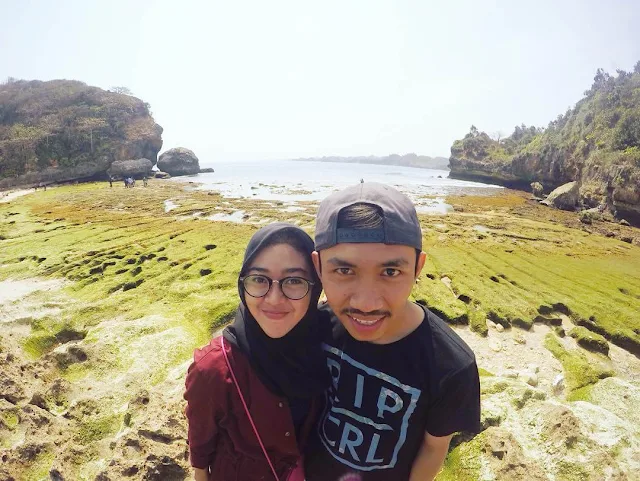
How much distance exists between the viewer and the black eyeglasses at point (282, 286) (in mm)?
2250

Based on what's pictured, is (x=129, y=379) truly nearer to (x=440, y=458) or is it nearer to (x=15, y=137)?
(x=440, y=458)

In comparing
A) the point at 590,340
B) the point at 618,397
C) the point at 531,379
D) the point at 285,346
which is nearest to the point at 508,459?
the point at 285,346

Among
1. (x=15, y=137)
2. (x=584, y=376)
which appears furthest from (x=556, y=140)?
(x=15, y=137)

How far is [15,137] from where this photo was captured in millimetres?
58812

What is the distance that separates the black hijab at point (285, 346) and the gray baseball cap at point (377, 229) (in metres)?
0.30

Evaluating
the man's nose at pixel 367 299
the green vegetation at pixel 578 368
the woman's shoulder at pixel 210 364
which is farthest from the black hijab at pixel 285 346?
the green vegetation at pixel 578 368

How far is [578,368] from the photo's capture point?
27.5 feet

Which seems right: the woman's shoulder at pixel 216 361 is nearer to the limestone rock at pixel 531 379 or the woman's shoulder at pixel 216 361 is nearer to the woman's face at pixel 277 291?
the woman's face at pixel 277 291

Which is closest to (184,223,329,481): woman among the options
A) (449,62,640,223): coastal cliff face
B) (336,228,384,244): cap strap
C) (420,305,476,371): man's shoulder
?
(336,228,384,244): cap strap

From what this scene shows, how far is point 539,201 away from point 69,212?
1977 inches

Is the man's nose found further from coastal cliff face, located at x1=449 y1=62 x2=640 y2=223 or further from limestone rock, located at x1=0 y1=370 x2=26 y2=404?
coastal cliff face, located at x1=449 y1=62 x2=640 y2=223

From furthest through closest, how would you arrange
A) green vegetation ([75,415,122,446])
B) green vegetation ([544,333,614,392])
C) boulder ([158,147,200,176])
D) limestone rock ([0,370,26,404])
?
boulder ([158,147,200,176]) < green vegetation ([544,333,614,392]) < limestone rock ([0,370,26,404]) < green vegetation ([75,415,122,446])

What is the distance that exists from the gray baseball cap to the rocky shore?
3496 mm

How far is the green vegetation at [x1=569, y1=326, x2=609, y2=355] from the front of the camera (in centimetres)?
958
